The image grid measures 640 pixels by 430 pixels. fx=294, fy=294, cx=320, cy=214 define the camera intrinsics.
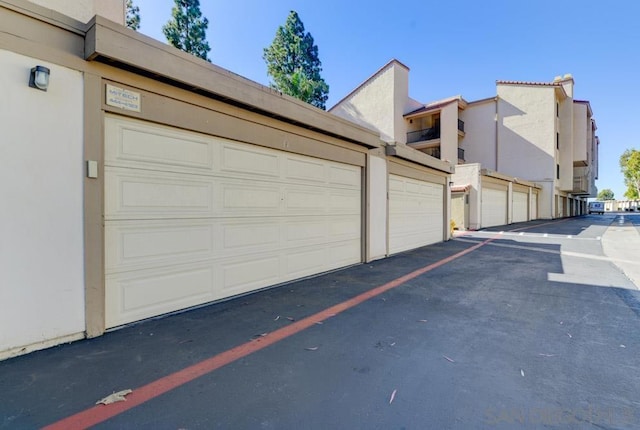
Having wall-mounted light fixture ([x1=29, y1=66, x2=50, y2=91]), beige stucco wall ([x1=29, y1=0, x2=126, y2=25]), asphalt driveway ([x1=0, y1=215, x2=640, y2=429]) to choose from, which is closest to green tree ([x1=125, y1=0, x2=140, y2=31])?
beige stucco wall ([x1=29, y1=0, x2=126, y2=25])

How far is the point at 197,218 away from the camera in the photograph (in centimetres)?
424

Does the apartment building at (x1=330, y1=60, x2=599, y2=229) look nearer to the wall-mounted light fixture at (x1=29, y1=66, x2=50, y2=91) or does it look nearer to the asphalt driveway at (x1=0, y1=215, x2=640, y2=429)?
the asphalt driveway at (x1=0, y1=215, x2=640, y2=429)

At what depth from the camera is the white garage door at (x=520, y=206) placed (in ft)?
71.2

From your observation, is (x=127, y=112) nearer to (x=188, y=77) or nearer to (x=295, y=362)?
(x=188, y=77)

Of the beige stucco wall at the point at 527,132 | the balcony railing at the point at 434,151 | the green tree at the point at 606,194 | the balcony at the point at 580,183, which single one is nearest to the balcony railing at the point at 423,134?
the balcony railing at the point at 434,151

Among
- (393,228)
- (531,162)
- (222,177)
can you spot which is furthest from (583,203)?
(222,177)

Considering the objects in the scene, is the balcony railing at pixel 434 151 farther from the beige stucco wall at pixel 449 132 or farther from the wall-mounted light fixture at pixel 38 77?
the wall-mounted light fixture at pixel 38 77

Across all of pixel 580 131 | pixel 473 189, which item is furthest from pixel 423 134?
pixel 580 131

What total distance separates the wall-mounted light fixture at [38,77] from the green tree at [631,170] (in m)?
66.4

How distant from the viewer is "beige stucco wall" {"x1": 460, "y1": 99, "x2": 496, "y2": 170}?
2563 centimetres

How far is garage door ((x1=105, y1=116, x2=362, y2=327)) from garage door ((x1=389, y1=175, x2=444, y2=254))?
3.30 meters

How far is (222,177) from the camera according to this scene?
14.9 ft

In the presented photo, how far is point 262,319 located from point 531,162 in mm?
28191

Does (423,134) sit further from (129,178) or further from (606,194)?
(606,194)
